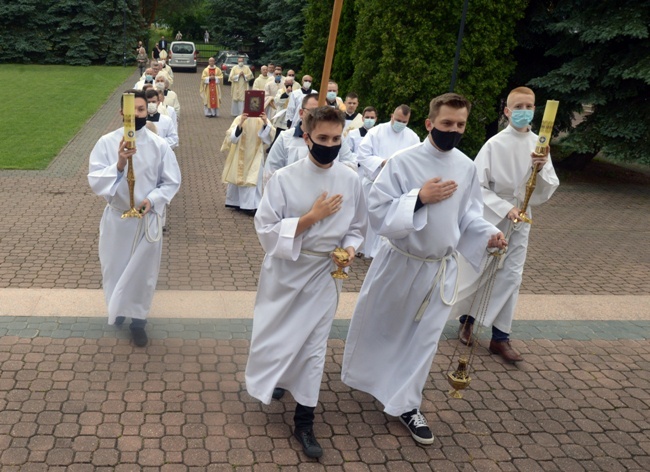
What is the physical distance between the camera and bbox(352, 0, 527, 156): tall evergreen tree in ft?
50.9

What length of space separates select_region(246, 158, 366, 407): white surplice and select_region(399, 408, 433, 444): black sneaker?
74 cm

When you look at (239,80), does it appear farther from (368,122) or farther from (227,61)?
(368,122)

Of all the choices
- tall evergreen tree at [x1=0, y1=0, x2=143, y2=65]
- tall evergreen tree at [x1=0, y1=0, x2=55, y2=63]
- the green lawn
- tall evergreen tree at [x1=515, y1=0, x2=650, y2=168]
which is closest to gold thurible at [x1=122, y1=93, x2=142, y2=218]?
the green lawn

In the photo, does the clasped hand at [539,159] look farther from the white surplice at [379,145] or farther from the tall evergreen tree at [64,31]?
the tall evergreen tree at [64,31]

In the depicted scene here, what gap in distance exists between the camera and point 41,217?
9.95 metres

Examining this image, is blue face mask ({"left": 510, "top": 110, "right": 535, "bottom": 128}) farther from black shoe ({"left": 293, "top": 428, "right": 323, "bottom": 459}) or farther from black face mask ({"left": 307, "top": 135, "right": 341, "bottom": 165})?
black shoe ({"left": 293, "top": 428, "right": 323, "bottom": 459})

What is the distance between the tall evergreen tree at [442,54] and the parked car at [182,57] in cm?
2666

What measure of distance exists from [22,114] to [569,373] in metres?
20.2

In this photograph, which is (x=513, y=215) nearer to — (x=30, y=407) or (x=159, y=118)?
(x=30, y=407)

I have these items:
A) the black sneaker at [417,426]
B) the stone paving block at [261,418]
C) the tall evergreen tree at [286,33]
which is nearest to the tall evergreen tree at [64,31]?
the tall evergreen tree at [286,33]

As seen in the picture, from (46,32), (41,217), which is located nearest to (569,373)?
(41,217)

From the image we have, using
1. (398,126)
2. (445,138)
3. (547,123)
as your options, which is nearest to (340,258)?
(445,138)

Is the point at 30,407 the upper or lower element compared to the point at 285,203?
lower

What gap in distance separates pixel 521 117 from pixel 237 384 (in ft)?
10.8
